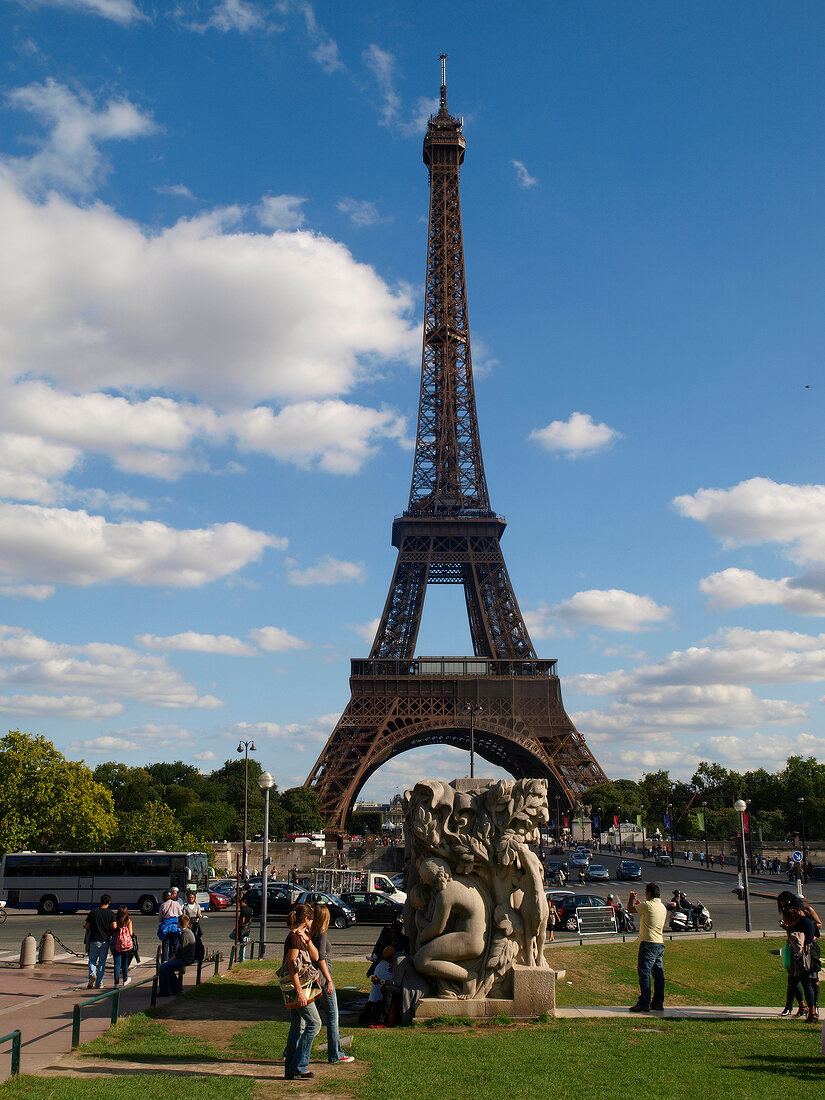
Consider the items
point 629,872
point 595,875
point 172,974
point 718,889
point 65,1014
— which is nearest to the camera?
point 65,1014

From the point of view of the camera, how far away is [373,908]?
105 ft

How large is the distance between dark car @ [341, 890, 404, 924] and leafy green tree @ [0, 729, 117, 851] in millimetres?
25219

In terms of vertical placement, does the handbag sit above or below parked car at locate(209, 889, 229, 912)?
above

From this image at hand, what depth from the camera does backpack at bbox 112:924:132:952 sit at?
1656 cm

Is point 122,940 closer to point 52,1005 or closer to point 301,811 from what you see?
point 52,1005

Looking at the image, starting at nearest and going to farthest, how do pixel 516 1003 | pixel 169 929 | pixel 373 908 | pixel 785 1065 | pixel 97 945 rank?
pixel 785 1065, pixel 516 1003, pixel 97 945, pixel 169 929, pixel 373 908

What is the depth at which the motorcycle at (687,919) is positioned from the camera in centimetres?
2822

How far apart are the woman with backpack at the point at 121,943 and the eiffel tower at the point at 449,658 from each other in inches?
1894

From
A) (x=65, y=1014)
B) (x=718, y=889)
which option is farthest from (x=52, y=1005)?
(x=718, y=889)

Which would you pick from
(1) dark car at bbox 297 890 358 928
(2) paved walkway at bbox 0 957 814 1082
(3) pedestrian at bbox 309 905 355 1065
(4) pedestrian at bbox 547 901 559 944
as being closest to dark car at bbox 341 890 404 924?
(1) dark car at bbox 297 890 358 928

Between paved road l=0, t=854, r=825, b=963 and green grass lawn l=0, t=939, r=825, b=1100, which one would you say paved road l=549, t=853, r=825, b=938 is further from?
green grass lawn l=0, t=939, r=825, b=1100

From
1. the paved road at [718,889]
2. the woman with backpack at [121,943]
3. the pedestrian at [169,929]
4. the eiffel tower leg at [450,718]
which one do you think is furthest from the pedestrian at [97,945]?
the eiffel tower leg at [450,718]

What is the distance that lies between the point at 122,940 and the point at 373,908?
54.5 feet

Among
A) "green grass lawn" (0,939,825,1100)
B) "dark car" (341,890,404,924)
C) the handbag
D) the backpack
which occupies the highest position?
the handbag
